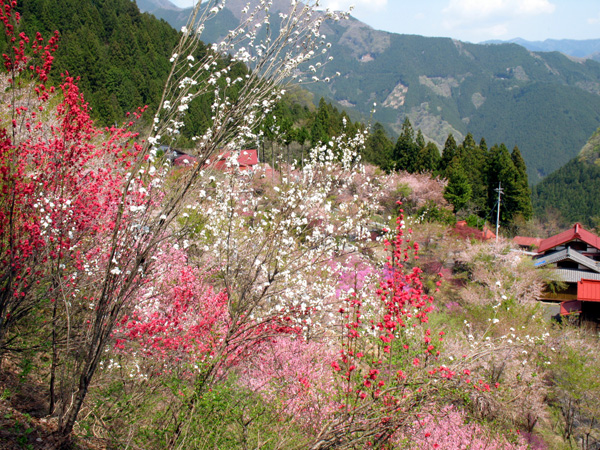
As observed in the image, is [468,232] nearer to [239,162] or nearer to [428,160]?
[428,160]

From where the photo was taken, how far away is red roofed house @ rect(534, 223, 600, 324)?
1964cm

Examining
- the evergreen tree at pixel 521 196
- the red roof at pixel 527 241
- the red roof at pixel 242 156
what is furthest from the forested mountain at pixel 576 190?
the red roof at pixel 242 156

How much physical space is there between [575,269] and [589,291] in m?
11.0

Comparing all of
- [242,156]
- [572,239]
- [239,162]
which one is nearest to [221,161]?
[239,162]

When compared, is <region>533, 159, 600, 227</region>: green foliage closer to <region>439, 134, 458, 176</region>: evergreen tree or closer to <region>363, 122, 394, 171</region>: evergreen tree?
<region>439, 134, 458, 176</region>: evergreen tree

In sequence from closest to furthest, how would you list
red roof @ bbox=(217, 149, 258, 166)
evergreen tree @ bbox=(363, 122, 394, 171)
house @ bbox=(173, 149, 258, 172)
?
house @ bbox=(173, 149, 258, 172)
red roof @ bbox=(217, 149, 258, 166)
evergreen tree @ bbox=(363, 122, 394, 171)

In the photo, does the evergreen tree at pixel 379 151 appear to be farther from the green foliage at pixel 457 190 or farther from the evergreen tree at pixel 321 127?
the green foliage at pixel 457 190

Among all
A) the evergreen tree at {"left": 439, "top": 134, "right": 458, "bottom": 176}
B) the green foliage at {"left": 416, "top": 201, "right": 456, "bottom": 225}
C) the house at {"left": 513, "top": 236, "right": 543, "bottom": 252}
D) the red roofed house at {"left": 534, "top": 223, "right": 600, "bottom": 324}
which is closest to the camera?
the red roofed house at {"left": 534, "top": 223, "right": 600, "bottom": 324}

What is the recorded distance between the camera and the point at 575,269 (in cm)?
2864

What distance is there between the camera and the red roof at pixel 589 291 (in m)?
19.0

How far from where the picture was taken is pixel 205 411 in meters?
3.57

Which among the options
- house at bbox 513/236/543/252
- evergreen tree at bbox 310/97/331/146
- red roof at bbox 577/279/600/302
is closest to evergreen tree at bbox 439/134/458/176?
house at bbox 513/236/543/252

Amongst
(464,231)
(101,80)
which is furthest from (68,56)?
(464,231)

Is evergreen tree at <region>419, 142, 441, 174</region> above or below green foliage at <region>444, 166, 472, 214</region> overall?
above
